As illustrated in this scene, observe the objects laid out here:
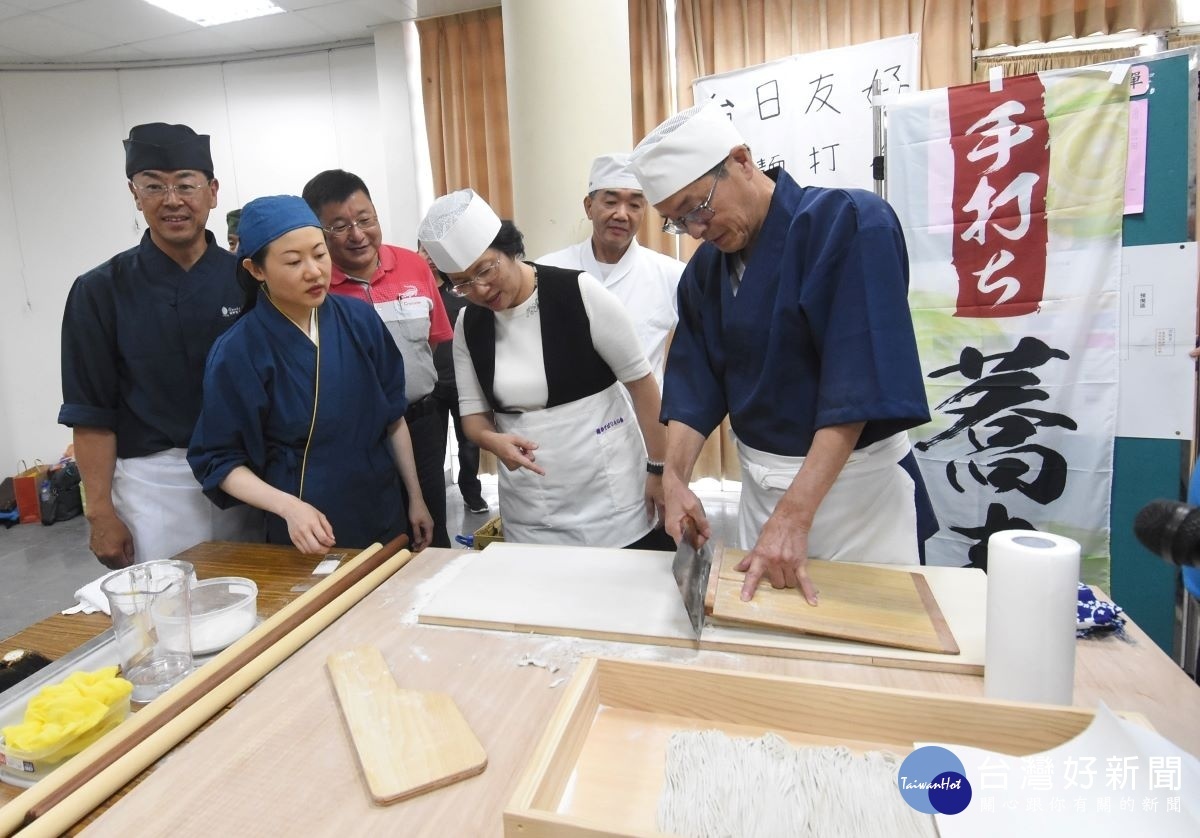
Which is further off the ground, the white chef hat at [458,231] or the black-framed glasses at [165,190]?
the black-framed glasses at [165,190]

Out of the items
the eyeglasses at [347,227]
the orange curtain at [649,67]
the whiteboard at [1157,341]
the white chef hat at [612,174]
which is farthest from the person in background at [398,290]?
the whiteboard at [1157,341]

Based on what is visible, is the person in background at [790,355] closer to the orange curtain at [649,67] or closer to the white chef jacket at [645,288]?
the white chef jacket at [645,288]

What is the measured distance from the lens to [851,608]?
41.3 inches

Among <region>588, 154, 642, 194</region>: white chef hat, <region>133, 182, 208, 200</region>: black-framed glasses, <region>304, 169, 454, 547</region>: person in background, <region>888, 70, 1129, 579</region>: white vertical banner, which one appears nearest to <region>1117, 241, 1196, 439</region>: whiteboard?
<region>888, 70, 1129, 579</region>: white vertical banner

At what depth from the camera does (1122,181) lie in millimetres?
2160

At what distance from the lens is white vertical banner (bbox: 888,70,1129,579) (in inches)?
87.2

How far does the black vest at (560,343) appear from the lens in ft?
5.42

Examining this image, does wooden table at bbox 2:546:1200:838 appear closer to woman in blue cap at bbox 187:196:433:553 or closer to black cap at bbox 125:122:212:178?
woman in blue cap at bbox 187:196:433:553

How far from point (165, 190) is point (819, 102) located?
2831 mm

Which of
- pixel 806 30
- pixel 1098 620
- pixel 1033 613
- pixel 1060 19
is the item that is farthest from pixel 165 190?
pixel 1060 19

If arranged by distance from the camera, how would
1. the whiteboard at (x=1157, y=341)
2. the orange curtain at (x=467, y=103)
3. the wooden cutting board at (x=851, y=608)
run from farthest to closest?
1. the orange curtain at (x=467, y=103)
2. the whiteboard at (x=1157, y=341)
3. the wooden cutting board at (x=851, y=608)

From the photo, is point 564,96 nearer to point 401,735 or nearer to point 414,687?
point 414,687

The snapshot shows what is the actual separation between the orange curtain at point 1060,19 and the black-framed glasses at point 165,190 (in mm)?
3429

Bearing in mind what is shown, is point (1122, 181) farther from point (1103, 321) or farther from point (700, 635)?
point (700, 635)
